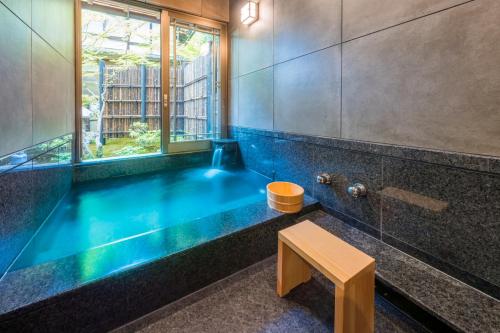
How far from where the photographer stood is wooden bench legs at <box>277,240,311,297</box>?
125cm

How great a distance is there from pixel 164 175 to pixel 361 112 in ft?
7.83

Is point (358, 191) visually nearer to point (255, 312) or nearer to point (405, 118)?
point (405, 118)

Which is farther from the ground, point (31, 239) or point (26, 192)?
point (26, 192)

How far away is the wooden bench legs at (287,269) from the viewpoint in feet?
4.09

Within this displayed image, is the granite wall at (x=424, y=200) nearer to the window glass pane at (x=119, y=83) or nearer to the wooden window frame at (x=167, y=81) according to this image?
the wooden window frame at (x=167, y=81)

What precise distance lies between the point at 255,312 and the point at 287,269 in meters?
0.27

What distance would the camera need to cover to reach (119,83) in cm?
321

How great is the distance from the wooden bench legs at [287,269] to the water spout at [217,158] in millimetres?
2200

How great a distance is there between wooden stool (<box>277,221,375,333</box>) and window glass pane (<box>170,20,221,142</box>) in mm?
2552

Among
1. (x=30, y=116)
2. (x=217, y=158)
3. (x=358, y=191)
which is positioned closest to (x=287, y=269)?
(x=358, y=191)

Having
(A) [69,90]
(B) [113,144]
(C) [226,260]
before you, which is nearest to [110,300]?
(C) [226,260]

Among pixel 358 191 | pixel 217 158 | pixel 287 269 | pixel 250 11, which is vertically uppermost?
pixel 250 11

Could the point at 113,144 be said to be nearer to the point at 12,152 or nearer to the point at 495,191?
the point at 12,152

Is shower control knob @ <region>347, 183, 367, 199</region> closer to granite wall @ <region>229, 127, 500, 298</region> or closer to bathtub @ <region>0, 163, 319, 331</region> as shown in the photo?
granite wall @ <region>229, 127, 500, 298</region>
